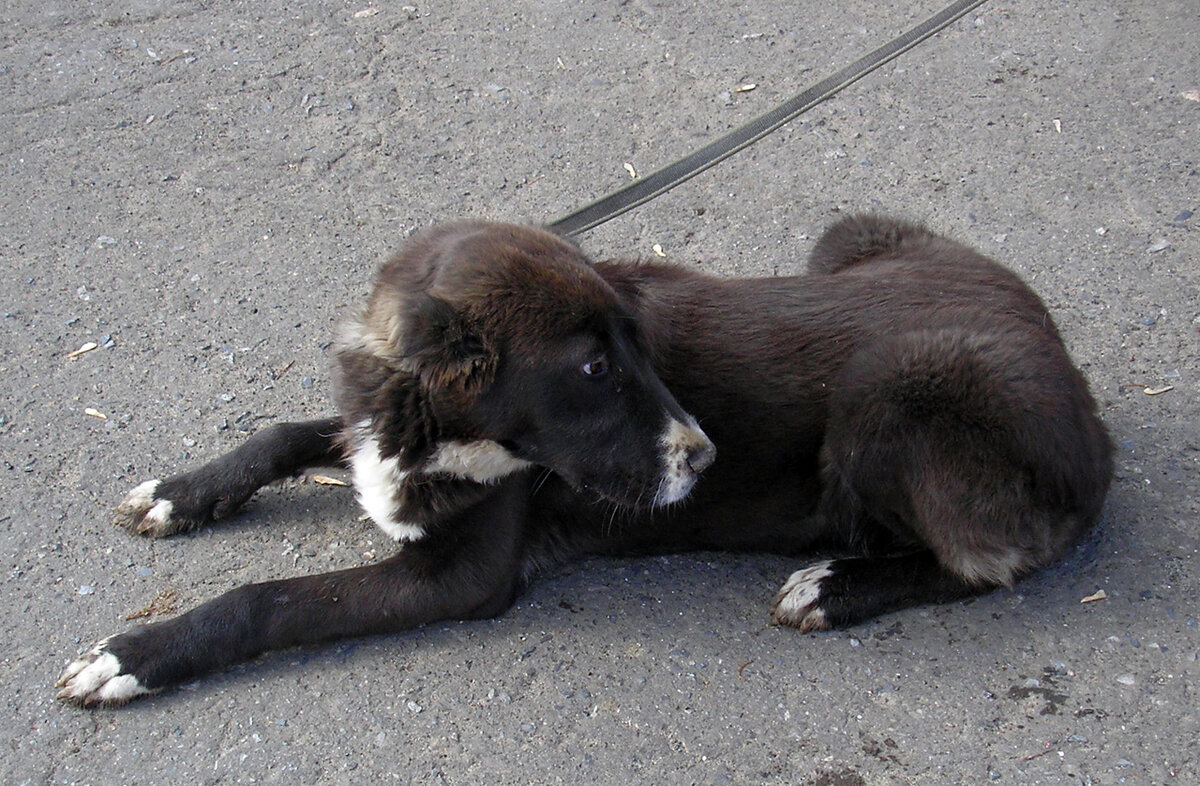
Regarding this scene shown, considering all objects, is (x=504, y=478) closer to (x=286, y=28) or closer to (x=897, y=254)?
(x=897, y=254)

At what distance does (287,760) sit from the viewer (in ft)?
9.55

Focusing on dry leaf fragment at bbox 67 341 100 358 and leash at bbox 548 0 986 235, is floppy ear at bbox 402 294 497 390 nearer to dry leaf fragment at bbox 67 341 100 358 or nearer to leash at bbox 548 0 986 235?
leash at bbox 548 0 986 235

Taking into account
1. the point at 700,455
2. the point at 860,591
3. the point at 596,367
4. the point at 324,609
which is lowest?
the point at 860,591

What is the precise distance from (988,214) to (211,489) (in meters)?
3.46

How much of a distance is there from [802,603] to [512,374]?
45.5 inches

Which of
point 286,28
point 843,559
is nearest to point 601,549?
point 843,559

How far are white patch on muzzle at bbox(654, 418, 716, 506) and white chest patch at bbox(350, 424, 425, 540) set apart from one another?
0.72 m

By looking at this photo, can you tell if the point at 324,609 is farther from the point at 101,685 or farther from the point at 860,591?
the point at 860,591

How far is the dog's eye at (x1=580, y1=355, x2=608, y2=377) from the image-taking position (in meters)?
2.89

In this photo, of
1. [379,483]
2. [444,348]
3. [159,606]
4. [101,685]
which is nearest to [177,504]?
[159,606]

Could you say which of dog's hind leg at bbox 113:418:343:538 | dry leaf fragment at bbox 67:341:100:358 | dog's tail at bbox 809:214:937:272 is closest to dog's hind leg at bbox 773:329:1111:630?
dog's tail at bbox 809:214:937:272

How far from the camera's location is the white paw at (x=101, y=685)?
9.81 feet

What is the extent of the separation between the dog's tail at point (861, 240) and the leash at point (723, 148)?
545 millimetres

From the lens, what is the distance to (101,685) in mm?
2990
